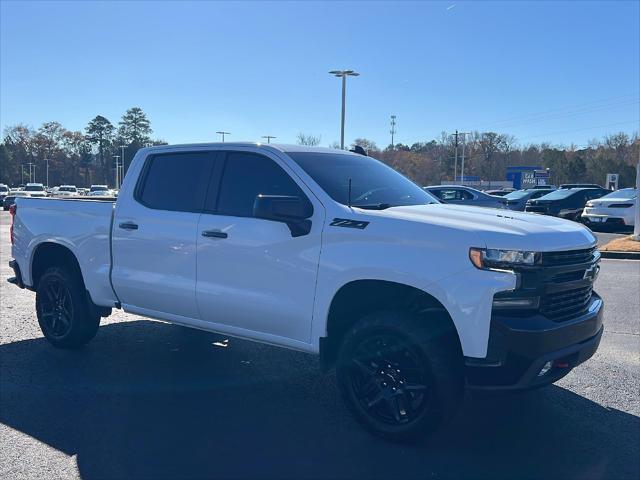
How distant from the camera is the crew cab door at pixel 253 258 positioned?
4.24 meters

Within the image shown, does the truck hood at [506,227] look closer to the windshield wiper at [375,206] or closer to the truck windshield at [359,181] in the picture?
the windshield wiper at [375,206]

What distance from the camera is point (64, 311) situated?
6.04 m

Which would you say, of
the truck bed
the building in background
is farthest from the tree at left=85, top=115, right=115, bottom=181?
the truck bed

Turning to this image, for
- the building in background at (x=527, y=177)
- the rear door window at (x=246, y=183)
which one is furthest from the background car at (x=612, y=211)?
the building in background at (x=527, y=177)

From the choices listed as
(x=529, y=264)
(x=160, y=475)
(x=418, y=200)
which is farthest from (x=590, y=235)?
(x=160, y=475)

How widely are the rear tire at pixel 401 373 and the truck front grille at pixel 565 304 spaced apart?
1.96 ft

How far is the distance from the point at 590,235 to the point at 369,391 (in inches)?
75.6

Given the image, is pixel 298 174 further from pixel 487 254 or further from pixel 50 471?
pixel 50 471

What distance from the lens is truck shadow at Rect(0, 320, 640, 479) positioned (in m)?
3.60

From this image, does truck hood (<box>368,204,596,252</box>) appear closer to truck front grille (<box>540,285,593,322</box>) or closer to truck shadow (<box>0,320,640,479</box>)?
truck front grille (<box>540,285,593,322</box>)

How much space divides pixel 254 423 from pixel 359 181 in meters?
2.02

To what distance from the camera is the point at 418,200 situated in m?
4.91

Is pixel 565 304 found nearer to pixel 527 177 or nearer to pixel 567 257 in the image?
pixel 567 257

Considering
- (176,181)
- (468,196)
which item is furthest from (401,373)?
(468,196)
